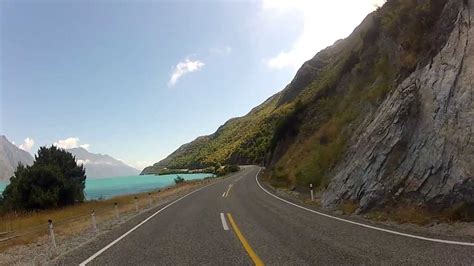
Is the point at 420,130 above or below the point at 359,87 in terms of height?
below

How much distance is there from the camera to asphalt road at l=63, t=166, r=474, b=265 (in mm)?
7074

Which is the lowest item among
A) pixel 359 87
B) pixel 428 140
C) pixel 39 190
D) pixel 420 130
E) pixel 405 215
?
pixel 405 215

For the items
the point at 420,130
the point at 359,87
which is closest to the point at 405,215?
the point at 420,130

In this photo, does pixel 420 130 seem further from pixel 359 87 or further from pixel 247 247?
pixel 359 87

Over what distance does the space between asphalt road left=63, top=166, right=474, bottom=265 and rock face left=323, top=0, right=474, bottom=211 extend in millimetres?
2482

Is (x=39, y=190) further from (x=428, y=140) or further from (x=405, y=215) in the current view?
(x=428, y=140)

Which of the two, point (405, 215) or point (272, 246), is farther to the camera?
point (405, 215)

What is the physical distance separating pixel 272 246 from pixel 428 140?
684 cm

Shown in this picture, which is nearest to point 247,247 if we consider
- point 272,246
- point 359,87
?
point 272,246

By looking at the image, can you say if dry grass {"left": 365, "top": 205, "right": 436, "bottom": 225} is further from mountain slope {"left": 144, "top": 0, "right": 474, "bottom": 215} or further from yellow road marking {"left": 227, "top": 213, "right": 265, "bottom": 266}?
yellow road marking {"left": 227, "top": 213, "right": 265, "bottom": 266}

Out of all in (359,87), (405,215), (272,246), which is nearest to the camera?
(272,246)

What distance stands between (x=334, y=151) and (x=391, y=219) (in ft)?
38.7

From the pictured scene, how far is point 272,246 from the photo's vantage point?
870 cm

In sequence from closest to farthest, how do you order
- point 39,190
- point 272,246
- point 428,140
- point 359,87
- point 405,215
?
point 272,246
point 405,215
point 428,140
point 359,87
point 39,190
